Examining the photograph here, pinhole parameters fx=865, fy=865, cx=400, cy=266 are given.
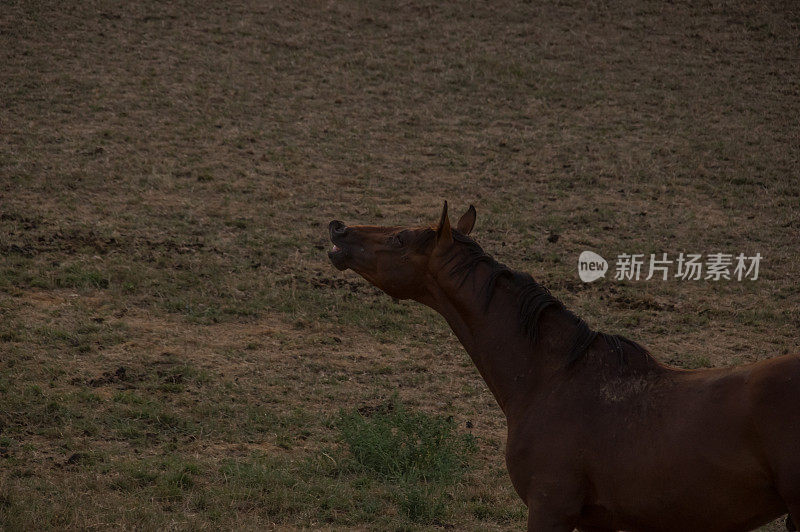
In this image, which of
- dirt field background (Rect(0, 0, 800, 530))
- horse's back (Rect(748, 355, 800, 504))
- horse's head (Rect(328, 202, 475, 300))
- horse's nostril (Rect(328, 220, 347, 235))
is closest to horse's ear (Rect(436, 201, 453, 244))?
horse's head (Rect(328, 202, 475, 300))

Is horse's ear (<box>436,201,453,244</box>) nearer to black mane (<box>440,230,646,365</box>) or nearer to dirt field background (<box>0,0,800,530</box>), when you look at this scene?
black mane (<box>440,230,646,365</box>)

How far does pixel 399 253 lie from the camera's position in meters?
5.19

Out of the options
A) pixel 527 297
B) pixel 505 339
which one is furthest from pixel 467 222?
pixel 505 339

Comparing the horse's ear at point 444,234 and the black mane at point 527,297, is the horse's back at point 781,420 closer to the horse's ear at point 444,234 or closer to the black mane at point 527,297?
the black mane at point 527,297

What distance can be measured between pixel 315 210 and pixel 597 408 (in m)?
10.1

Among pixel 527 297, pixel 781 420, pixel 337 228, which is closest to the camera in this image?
pixel 781 420

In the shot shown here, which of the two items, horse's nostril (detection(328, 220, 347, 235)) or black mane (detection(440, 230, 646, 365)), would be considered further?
horse's nostril (detection(328, 220, 347, 235))

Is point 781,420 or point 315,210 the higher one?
point 781,420

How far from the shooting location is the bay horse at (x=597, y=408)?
4.00m

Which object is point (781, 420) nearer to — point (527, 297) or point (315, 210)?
point (527, 297)

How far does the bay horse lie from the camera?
400cm

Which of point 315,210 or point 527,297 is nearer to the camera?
point 527,297

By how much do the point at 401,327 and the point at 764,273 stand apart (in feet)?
19.4

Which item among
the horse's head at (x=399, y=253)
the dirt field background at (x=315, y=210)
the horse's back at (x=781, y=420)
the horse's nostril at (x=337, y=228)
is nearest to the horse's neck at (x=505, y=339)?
the horse's head at (x=399, y=253)
